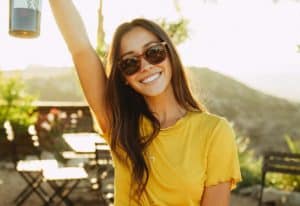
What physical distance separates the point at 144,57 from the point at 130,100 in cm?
17

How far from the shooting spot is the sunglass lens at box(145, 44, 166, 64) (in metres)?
1.83

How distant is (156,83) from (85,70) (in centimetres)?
22

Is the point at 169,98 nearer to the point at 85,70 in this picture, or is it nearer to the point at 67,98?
the point at 85,70

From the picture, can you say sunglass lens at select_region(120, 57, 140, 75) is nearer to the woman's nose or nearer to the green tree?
the woman's nose

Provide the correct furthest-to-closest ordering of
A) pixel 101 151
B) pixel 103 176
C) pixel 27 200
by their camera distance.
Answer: pixel 103 176, pixel 27 200, pixel 101 151

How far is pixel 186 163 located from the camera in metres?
1.71

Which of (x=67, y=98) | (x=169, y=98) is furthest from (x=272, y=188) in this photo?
(x=67, y=98)

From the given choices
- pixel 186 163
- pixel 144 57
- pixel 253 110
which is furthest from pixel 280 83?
pixel 186 163

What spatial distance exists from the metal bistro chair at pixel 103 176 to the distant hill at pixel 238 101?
8.05m

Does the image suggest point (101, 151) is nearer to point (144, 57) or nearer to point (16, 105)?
point (16, 105)

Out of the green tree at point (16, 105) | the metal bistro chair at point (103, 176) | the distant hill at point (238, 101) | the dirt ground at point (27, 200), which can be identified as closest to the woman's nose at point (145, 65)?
the metal bistro chair at point (103, 176)

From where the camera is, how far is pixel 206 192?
174 centimetres

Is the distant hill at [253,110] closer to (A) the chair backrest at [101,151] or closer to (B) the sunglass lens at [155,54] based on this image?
(A) the chair backrest at [101,151]

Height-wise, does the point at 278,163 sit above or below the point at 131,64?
below
